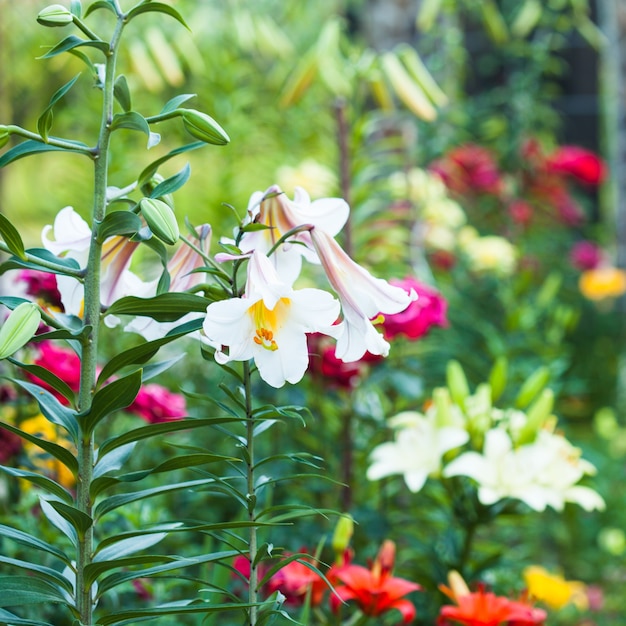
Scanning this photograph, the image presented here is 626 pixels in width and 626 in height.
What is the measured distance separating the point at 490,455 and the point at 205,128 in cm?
61

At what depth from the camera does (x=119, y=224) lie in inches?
25.9

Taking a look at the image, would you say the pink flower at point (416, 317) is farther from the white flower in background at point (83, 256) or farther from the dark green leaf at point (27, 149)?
the dark green leaf at point (27, 149)

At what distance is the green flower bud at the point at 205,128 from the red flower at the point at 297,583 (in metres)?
0.52

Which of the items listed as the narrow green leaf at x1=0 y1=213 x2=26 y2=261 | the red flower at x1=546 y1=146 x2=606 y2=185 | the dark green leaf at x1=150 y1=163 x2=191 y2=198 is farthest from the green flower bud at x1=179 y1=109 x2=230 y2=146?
the red flower at x1=546 y1=146 x2=606 y2=185

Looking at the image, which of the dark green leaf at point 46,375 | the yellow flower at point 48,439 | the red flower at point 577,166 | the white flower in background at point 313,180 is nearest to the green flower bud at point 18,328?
the dark green leaf at point 46,375

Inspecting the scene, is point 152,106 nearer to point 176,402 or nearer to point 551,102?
point 176,402

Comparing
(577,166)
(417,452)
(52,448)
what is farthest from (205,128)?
(577,166)

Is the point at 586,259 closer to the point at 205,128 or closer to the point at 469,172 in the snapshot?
the point at 469,172

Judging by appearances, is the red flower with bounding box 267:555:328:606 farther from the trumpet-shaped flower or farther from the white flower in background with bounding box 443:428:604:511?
the trumpet-shaped flower

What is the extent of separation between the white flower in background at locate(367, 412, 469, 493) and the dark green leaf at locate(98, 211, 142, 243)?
589mm

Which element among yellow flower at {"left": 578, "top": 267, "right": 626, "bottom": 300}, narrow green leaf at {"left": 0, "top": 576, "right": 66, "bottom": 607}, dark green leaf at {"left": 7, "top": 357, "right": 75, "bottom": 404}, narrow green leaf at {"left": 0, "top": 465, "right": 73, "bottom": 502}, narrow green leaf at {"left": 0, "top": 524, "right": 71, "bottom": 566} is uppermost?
yellow flower at {"left": 578, "top": 267, "right": 626, "bottom": 300}

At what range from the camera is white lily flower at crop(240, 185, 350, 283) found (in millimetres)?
734

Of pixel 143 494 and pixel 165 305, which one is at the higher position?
pixel 165 305

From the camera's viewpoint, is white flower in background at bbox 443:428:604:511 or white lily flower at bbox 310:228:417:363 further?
white flower in background at bbox 443:428:604:511
